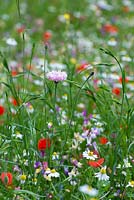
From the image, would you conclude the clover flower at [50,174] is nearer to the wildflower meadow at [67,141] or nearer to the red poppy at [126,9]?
the wildflower meadow at [67,141]

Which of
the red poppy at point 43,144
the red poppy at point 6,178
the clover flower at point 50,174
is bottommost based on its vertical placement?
the red poppy at point 6,178

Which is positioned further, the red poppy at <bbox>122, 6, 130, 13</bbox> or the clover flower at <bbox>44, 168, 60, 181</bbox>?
the red poppy at <bbox>122, 6, 130, 13</bbox>

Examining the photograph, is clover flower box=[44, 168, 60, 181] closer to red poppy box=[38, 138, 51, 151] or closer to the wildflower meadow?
the wildflower meadow

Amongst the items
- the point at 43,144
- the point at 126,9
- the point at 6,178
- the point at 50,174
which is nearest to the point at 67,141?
the point at 43,144

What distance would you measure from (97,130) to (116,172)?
27 centimetres

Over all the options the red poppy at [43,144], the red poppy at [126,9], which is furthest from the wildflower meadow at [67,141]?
the red poppy at [126,9]

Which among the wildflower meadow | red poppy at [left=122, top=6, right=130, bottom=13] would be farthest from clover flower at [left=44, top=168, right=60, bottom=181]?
red poppy at [left=122, top=6, right=130, bottom=13]

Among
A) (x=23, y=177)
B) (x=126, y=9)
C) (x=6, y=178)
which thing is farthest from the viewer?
(x=126, y=9)

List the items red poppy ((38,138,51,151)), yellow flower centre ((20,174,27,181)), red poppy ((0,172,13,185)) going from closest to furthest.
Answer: red poppy ((0,172,13,185))
yellow flower centre ((20,174,27,181))
red poppy ((38,138,51,151))

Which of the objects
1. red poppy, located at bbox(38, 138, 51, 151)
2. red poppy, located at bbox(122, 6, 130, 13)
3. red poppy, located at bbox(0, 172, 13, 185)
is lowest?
red poppy, located at bbox(0, 172, 13, 185)

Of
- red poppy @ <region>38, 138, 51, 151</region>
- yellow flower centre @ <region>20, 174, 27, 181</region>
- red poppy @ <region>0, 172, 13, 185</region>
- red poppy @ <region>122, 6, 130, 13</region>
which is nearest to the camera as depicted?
red poppy @ <region>0, 172, 13, 185</region>

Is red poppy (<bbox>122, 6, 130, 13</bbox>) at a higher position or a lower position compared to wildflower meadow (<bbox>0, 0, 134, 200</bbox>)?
higher

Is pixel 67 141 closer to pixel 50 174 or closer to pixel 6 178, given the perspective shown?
pixel 50 174

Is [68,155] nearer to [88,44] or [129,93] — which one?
[129,93]
